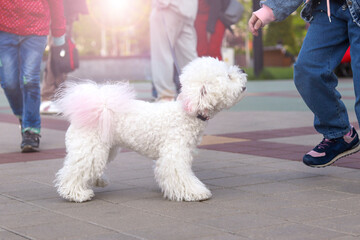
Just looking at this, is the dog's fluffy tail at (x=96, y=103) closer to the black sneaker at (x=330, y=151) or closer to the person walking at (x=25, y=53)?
the black sneaker at (x=330, y=151)

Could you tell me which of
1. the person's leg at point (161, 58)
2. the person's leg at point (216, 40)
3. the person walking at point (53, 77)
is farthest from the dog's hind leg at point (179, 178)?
the person's leg at point (216, 40)

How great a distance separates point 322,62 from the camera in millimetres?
4504

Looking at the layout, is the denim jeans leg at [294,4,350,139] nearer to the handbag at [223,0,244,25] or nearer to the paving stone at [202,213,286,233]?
the paving stone at [202,213,286,233]

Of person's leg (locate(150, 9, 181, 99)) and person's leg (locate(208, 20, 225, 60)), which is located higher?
person's leg (locate(150, 9, 181, 99))

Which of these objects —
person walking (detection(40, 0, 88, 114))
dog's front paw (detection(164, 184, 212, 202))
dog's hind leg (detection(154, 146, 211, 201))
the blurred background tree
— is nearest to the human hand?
dog's hind leg (detection(154, 146, 211, 201))

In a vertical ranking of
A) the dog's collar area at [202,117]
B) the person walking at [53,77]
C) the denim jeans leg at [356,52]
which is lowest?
the person walking at [53,77]

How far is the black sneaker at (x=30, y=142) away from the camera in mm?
6297

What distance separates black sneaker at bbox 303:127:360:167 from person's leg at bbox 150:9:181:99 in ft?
17.4

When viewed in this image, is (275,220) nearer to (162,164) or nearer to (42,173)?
(162,164)

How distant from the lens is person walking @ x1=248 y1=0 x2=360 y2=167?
14.2 feet

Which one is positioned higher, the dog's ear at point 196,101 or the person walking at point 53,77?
the dog's ear at point 196,101

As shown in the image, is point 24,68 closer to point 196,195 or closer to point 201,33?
point 196,195

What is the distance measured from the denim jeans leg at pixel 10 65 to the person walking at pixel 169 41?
3430 millimetres

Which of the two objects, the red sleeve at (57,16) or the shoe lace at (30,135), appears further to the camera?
the red sleeve at (57,16)
